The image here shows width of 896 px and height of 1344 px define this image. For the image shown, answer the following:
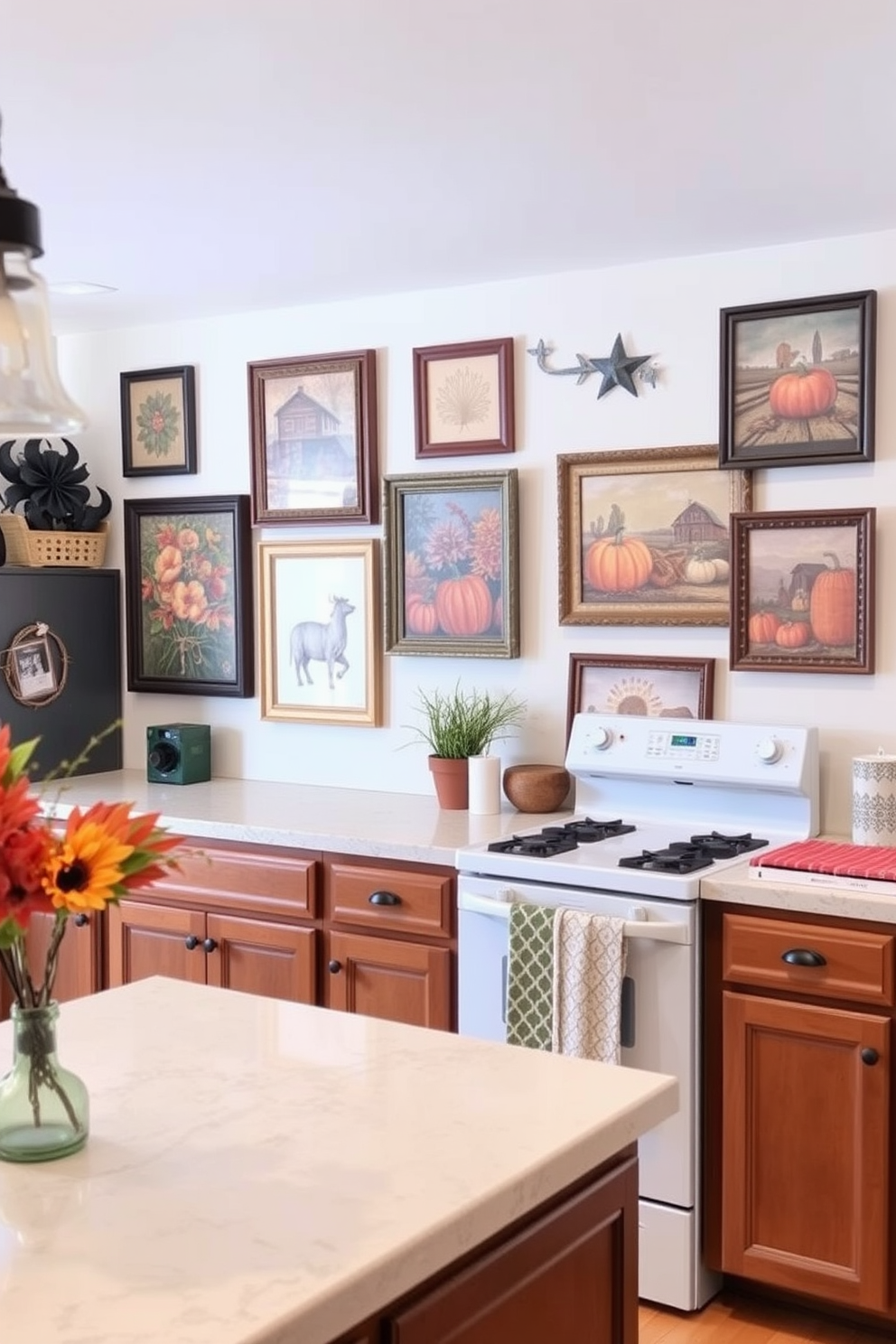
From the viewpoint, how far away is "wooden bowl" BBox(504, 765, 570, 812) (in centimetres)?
373

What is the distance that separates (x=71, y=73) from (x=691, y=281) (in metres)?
1.76

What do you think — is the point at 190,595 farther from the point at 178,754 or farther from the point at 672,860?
the point at 672,860

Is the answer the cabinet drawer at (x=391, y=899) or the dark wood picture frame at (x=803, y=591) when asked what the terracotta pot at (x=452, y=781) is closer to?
the cabinet drawer at (x=391, y=899)

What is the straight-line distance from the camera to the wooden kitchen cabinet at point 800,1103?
2791 millimetres

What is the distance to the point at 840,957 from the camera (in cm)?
282

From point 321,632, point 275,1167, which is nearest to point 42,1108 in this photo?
point 275,1167

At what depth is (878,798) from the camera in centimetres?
318

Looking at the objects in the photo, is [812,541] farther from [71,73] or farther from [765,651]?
[71,73]

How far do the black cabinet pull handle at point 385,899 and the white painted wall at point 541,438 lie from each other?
71 centimetres

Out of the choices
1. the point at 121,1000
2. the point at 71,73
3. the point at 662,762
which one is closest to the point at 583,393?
the point at 662,762

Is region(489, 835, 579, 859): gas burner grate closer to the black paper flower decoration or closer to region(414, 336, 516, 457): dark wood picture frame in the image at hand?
region(414, 336, 516, 457): dark wood picture frame

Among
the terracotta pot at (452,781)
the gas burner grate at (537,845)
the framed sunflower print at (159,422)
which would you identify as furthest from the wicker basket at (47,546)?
the gas burner grate at (537,845)

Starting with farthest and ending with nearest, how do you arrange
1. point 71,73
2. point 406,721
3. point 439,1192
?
point 406,721 < point 71,73 < point 439,1192

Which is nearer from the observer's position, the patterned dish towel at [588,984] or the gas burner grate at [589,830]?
the patterned dish towel at [588,984]
